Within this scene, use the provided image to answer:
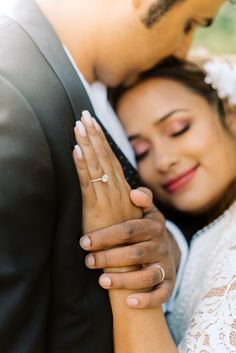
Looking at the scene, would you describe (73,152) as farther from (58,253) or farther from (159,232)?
(159,232)

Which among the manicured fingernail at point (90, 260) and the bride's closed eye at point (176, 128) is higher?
the manicured fingernail at point (90, 260)

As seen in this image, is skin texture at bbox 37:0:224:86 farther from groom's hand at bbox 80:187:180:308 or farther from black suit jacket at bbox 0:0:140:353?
groom's hand at bbox 80:187:180:308

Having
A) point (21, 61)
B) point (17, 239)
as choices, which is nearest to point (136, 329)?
point (17, 239)

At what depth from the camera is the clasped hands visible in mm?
1410

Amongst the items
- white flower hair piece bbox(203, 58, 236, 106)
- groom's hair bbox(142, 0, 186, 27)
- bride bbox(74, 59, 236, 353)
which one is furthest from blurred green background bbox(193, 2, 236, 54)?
groom's hair bbox(142, 0, 186, 27)

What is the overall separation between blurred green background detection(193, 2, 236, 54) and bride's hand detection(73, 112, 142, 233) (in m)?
2.18

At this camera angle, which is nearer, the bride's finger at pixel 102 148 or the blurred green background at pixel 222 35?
the bride's finger at pixel 102 148

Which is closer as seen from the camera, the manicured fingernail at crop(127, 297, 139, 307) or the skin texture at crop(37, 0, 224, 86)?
the manicured fingernail at crop(127, 297, 139, 307)

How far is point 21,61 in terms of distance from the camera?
4.45 ft

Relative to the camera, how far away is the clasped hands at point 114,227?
141cm

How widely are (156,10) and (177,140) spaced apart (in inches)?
17.5

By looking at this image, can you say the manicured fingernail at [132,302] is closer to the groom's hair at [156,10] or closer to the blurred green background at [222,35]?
the groom's hair at [156,10]

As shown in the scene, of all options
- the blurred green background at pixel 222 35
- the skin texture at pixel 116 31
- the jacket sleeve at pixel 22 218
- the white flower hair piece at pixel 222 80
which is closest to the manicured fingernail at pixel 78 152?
the jacket sleeve at pixel 22 218

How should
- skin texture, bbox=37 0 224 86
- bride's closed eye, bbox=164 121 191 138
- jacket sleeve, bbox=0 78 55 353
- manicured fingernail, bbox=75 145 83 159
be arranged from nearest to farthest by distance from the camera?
jacket sleeve, bbox=0 78 55 353 < manicured fingernail, bbox=75 145 83 159 < skin texture, bbox=37 0 224 86 < bride's closed eye, bbox=164 121 191 138
